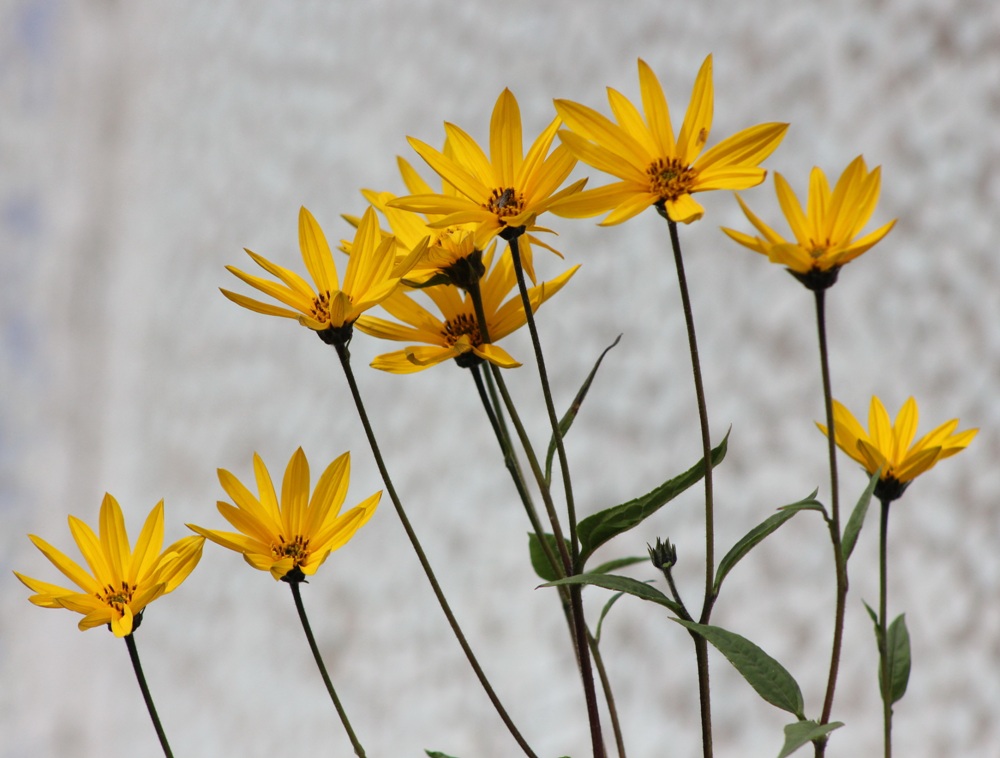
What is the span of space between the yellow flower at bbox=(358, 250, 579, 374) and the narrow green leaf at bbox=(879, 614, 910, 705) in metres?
0.11

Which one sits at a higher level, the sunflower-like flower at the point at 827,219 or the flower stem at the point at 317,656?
the sunflower-like flower at the point at 827,219

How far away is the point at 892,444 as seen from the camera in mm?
209

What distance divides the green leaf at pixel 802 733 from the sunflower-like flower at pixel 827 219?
0.07m

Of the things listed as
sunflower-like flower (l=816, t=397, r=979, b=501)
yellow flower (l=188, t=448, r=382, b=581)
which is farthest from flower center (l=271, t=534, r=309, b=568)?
sunflower-like flower (l=816, t=397, r=979, b=501)

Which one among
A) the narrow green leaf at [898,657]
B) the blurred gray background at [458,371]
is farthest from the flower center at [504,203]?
the blurred gray background at [458,371]

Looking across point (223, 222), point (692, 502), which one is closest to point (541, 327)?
point (692, 502)

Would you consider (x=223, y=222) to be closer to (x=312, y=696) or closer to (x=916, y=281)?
(x=312, y=696)

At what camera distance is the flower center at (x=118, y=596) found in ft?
0.58

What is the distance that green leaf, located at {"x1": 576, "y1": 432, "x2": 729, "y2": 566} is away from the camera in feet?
0.57

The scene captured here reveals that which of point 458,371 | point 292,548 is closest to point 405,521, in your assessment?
point 292,548

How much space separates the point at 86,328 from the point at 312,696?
33cm

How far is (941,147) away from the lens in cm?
47

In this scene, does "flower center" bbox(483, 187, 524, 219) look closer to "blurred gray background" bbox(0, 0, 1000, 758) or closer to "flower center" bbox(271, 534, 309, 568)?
"flower center" bbox(271, 534, 309, 568)

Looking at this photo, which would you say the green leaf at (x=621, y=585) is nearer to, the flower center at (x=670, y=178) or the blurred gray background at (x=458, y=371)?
the flower center at (x=670, y=178)
